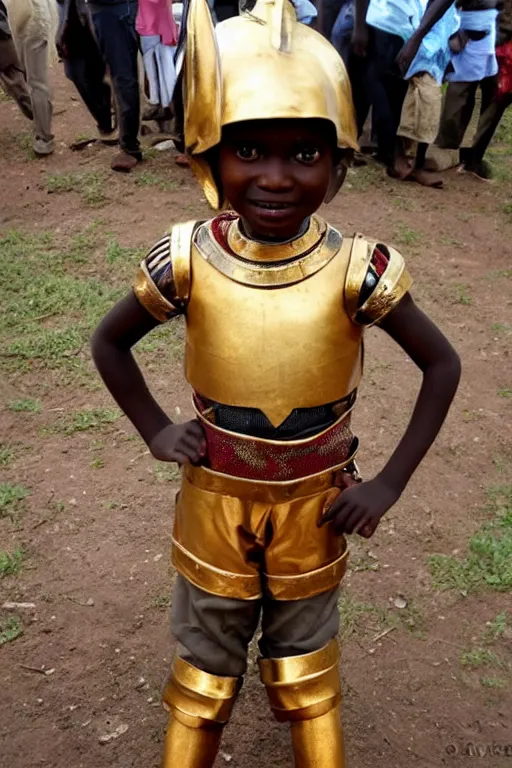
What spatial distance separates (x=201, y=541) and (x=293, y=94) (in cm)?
95

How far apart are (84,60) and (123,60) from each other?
422mm

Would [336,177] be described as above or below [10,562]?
above

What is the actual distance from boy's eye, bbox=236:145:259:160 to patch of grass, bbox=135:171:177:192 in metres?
4.77

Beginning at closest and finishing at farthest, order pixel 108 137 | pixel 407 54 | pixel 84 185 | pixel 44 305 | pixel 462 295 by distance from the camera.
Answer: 1. pixel 44 305
2. pixel 462 295
3. pixel 407 54
4. pixel 84 185
5. pixel 108 137

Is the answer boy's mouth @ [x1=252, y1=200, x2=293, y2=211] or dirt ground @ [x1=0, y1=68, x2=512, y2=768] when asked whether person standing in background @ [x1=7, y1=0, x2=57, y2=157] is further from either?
boy's mouth @ [x1=252, y1=200, x2=293, y2=211]

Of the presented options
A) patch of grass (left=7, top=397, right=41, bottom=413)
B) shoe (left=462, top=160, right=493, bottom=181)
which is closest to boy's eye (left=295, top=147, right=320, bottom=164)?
patch of grass (left=7, top=397, right=41, bottom=413)

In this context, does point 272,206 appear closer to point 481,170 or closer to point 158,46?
point 158,46

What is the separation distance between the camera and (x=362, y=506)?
179 cm

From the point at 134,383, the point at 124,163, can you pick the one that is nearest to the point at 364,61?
the point at 124,163

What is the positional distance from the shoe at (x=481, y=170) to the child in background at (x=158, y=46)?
2.47 m

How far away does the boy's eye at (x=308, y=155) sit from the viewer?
1573mm

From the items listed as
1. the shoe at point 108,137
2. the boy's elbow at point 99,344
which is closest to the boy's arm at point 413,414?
the boy's elbow at point 99,344

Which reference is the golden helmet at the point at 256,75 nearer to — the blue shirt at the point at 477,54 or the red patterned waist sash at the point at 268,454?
the red patterned waist sash at the point at 268,454

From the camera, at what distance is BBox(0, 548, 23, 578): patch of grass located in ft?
10.1
